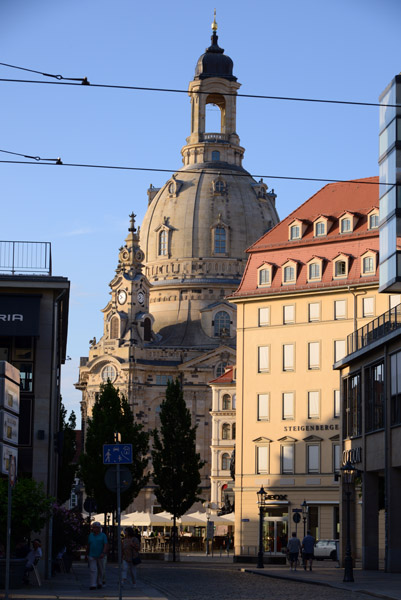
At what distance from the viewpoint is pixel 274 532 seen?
9144 centimetres

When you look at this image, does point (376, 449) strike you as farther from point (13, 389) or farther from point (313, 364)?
point (313, 364)

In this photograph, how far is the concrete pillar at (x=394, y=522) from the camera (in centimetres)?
5197

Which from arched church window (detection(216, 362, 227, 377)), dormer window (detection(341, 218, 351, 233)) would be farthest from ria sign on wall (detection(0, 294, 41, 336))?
arched church window (detection(216, 362, 227, 377))

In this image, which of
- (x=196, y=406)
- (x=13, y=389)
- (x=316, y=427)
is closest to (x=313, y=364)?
(x=316, y=427)

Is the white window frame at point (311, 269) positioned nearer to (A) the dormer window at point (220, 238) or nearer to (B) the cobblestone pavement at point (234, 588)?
(B) the cobblestone pavement at point (234, 588)

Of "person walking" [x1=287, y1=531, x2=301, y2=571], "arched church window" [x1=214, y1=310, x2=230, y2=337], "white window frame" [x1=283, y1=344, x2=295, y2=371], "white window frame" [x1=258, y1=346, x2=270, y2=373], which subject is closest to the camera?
"person walking" [x1=287, y1=531, x2=301, y2=571]

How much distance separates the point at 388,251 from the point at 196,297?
115 meters

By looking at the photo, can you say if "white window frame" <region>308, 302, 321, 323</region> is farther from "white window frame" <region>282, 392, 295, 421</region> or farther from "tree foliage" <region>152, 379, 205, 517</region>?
"tree foliage" <region>152, 379, 205, 517</region>

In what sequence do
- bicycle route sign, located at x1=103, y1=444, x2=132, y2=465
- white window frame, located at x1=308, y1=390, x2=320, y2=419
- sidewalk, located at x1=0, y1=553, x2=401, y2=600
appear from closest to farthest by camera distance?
bicycle route sign, located at x1=103, y1=444, x2=132, y2=465 < sidewalk, located at x1=0, y1=553, x2=401, y2=600 < white window frame, located at x1=308, y1=390, x2=320, y2=419

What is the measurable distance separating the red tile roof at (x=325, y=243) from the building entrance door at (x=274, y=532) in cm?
1594

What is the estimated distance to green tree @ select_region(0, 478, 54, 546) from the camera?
124 ft

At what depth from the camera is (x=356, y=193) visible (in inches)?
3711

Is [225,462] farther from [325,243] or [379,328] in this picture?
[379,328]

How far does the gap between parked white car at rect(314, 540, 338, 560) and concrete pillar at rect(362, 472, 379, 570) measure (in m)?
27.7
